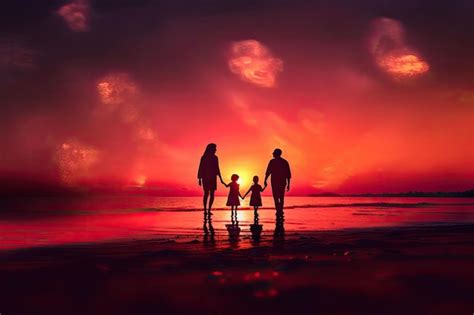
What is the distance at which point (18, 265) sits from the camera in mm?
6488

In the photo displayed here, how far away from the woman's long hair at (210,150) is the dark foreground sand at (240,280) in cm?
1101

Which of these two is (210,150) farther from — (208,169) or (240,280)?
(240,280)

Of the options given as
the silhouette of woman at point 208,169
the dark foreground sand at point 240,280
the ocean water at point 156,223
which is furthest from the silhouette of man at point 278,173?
the dark foreground sand at point 240,280

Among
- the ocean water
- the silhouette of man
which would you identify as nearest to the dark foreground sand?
the ocean water

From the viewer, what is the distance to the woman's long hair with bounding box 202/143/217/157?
19.2 meters

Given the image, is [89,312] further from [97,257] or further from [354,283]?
[97,257]

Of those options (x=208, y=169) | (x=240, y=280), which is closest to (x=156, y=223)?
(x=208, y=169)

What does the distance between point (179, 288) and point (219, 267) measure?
59.4 inches

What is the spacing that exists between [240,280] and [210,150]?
1444cm

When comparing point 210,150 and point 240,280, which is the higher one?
point 210,150

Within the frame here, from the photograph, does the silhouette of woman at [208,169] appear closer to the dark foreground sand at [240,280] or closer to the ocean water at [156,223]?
the ocean water at [156,223]

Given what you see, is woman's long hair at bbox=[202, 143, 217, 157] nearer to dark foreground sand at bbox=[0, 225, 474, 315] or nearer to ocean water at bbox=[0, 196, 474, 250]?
ocean water at bbox=[0, 196, 474, 250]

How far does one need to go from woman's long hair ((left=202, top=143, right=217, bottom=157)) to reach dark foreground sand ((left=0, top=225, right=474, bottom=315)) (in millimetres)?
11013

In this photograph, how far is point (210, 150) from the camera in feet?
63.2
